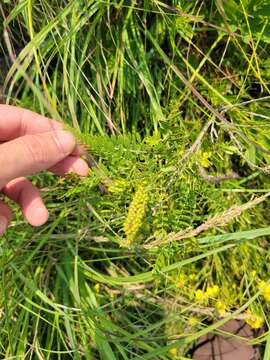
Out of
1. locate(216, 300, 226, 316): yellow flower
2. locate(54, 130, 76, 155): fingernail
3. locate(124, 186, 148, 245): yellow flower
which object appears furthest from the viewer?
locate(216, 300, 226, 316): yellow flower

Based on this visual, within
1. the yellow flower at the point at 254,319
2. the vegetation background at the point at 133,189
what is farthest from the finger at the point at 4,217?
the yellow flower at the point at 254,319

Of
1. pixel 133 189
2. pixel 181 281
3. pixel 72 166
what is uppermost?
pixel 72 166

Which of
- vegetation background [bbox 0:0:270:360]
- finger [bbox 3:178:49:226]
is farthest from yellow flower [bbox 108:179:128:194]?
finger [bbox 3:178:49:226]

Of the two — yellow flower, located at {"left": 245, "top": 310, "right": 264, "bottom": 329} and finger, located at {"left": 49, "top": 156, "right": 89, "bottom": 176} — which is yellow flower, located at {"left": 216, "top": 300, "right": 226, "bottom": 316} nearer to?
yellow flower, located at {"left": 245, "top": 310, "right": 264, "bottom": 329}

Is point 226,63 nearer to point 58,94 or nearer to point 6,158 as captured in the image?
point 58,94

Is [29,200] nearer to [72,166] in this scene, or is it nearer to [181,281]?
[72,166]

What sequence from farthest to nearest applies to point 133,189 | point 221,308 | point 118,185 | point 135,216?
point 221,308 → point 133,189 → point 118,185 → point 135,216

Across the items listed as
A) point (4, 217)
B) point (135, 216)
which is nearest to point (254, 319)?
point (135, 216)

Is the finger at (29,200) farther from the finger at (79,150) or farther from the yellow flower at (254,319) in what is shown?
the yellow flower at (254,319)

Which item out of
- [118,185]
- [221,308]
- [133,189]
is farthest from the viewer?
[221,308]
